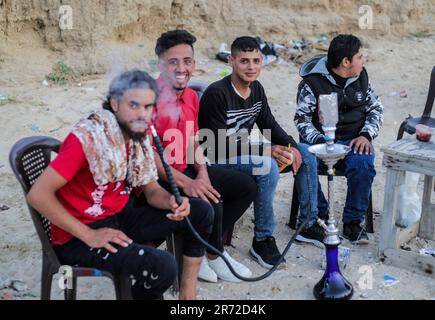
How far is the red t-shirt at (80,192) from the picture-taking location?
9.28 ft

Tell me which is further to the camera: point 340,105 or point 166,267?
point 340,105

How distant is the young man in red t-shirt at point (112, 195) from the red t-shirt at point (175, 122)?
1.61ft

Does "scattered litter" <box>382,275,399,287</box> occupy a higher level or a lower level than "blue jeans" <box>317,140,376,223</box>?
lower

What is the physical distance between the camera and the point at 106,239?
9.76 feet

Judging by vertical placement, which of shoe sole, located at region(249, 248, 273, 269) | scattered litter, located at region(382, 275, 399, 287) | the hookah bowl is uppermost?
the hookah bowl

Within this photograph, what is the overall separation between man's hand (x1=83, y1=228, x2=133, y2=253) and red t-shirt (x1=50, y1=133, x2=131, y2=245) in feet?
0.44

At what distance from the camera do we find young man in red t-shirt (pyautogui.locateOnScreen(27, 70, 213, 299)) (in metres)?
2.87

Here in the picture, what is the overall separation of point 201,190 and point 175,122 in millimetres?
445

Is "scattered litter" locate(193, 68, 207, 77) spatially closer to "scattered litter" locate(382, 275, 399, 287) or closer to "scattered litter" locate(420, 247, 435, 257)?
"scattered litter" locate(420, 247, 435, 257)

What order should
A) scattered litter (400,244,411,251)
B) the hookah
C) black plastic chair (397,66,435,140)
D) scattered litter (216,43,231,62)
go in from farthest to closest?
scattered litter (216,43,231,62) < black plastic chair (397,66,435,140) < scattered litter (400,244,411,251) < the hookah

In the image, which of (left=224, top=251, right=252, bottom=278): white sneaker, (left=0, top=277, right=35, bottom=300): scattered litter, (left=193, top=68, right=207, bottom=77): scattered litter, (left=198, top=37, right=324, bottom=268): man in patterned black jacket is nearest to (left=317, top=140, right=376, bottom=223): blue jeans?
(left=198, top=37, right=324, bottom=268): man in patterned black jacket

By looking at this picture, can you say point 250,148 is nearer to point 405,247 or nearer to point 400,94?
point 405,247

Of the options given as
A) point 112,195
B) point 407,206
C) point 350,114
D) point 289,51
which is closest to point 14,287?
point 112,195
